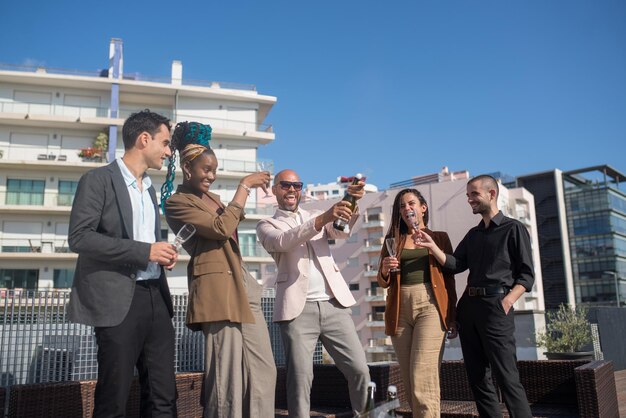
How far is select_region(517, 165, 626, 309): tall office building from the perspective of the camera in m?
70.6

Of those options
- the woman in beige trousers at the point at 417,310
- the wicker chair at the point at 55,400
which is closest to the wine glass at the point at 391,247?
the woman in beige trousers at the point at 417,310

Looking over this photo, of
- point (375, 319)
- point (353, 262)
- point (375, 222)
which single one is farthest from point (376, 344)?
point (375, 222)

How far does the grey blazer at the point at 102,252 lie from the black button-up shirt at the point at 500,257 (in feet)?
7.12

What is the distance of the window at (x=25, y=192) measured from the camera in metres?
32.8

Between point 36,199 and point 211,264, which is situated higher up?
point 36,199

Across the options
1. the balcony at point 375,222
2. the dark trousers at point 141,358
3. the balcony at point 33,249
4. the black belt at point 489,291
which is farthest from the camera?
the balcony at point 375,222

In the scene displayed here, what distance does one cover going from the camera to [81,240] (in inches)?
94.1

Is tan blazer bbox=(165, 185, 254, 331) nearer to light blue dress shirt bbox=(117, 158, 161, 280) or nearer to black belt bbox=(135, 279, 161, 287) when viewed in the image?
light blue dress shirt bbox=(117, 158, 161, 280)

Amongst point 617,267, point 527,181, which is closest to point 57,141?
point 527,181

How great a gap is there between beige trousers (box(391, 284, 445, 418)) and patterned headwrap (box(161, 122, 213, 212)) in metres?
1.65

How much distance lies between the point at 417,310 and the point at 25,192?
34.6 metres

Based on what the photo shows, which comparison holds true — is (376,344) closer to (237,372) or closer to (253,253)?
(253,253)

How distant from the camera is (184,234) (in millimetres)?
2736

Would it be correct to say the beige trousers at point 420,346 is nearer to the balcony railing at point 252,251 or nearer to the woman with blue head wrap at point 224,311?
the woman with blue head wrap at point 224,311
